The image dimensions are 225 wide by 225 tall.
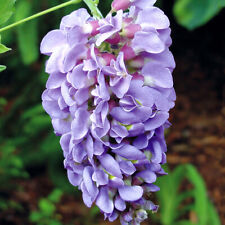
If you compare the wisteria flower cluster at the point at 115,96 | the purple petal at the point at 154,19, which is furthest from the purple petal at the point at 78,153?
the purple petal at the point at 154,19

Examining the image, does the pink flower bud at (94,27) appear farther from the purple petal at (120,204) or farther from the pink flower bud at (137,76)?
the purple petal at (120,204)

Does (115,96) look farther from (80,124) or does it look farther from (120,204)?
(120,204)

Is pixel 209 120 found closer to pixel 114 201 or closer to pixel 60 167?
pixel 60 167

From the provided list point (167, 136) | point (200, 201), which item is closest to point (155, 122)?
point (200, 201)

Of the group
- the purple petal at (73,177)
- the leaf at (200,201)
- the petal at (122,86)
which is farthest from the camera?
the leaf at (200,201)

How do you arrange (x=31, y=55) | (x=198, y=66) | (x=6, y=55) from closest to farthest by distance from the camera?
(x=31, y=55), (x=6, y=55), (x=198, y=66)

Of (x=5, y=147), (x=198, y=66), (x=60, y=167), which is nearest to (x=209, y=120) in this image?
(x=198, y=66)
